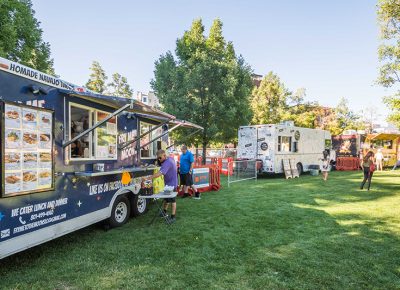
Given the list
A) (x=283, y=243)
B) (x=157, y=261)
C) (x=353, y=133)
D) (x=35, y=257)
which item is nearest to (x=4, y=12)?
(x=35, y=257)

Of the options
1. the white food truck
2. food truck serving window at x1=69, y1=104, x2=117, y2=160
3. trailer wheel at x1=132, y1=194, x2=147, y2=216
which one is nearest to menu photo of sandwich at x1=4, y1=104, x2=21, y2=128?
food truck serving window at x1=69, y1=104, x2=117, y2=160

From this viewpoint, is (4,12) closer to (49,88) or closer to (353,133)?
(49,88)

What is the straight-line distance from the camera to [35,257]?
4.77m

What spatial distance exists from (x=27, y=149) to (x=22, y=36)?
15.6 meters

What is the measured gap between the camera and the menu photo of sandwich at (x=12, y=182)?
3.81m

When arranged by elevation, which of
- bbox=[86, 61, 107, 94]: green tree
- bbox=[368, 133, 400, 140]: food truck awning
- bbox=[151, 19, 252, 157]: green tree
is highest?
bbox=[86, 61, 107, 94]: green tree

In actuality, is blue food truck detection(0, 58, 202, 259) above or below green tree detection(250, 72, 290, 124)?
below

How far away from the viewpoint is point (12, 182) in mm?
3900

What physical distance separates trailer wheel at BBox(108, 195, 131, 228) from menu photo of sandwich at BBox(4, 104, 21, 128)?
3.07 meters

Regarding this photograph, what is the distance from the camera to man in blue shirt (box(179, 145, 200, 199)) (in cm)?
1014

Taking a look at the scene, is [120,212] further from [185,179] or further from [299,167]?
[299,167]

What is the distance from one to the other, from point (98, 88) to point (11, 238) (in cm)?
3276

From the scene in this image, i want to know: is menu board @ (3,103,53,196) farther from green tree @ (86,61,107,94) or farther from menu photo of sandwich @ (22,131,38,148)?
green tree @ (86,61,107,94)

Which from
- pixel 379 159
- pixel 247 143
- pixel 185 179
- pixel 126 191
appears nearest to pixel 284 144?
pixel 247 143
